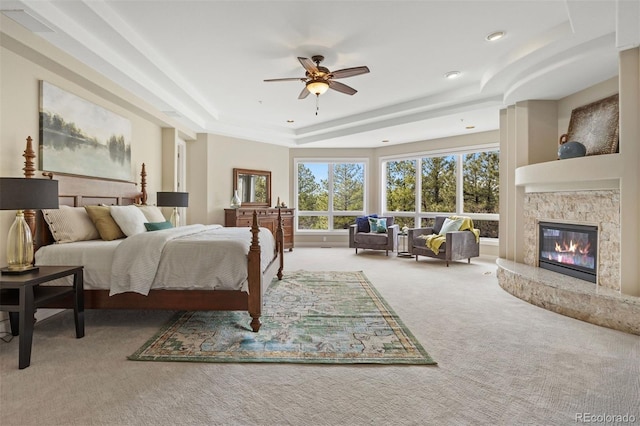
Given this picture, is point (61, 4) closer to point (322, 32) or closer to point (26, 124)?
point (26, 124)

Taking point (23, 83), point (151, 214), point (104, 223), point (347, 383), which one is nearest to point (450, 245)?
point (347, 383)

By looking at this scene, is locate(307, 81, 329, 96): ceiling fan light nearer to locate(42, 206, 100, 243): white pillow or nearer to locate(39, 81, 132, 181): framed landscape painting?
locate(39, 81, 132, 181): framed landscape painting

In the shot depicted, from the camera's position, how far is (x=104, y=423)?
164 cm

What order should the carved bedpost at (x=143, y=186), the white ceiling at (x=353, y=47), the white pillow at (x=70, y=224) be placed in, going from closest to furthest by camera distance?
the white ceiling at (x=353, y=47), the white pillow at (x=70, y=224), the carved bedpost at (x=143, y=186)

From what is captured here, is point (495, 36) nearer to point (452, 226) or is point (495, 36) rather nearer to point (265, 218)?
point (452, 226)

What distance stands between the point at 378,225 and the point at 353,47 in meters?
4.27

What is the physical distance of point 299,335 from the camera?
8.98 ft

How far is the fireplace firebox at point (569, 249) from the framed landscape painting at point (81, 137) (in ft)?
19.1

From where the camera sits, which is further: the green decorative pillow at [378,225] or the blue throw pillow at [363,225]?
the blue throw pillow at [363,225]

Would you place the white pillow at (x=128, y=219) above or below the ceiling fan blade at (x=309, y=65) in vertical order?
below

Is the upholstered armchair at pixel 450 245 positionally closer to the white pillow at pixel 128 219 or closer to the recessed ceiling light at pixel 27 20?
the white pillow at pixel 128 219

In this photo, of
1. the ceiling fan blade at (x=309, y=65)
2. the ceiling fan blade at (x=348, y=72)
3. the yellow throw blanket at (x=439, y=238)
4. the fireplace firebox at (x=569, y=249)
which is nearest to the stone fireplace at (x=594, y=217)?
the fireplace firebox at (x=569, y=249)

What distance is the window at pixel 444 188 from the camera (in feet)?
22.1

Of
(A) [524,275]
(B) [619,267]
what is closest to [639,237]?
(B) [619,267]
